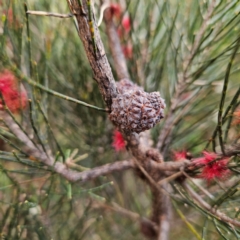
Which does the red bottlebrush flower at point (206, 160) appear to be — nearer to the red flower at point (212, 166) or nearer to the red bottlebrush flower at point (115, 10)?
the red flower at point (212, 166)

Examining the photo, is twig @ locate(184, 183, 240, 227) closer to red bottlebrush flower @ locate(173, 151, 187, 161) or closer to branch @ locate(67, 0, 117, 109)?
red bottlebrush flower @ locate(173, 151, 187, 161)

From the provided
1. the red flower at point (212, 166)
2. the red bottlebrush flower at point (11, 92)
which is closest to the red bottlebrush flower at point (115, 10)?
the red bottlebrush flower at point (11, 92)

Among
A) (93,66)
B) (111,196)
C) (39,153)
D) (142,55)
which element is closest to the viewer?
(93,66)

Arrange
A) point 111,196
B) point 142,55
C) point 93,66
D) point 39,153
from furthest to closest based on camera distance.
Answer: point 111,196, point 142,55, point 39,153, point 93,66

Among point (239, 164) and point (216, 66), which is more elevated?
point (216, 66)

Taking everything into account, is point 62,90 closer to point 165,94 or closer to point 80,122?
point 80,122

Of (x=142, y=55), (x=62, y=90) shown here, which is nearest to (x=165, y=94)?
(x=142, y=55)
